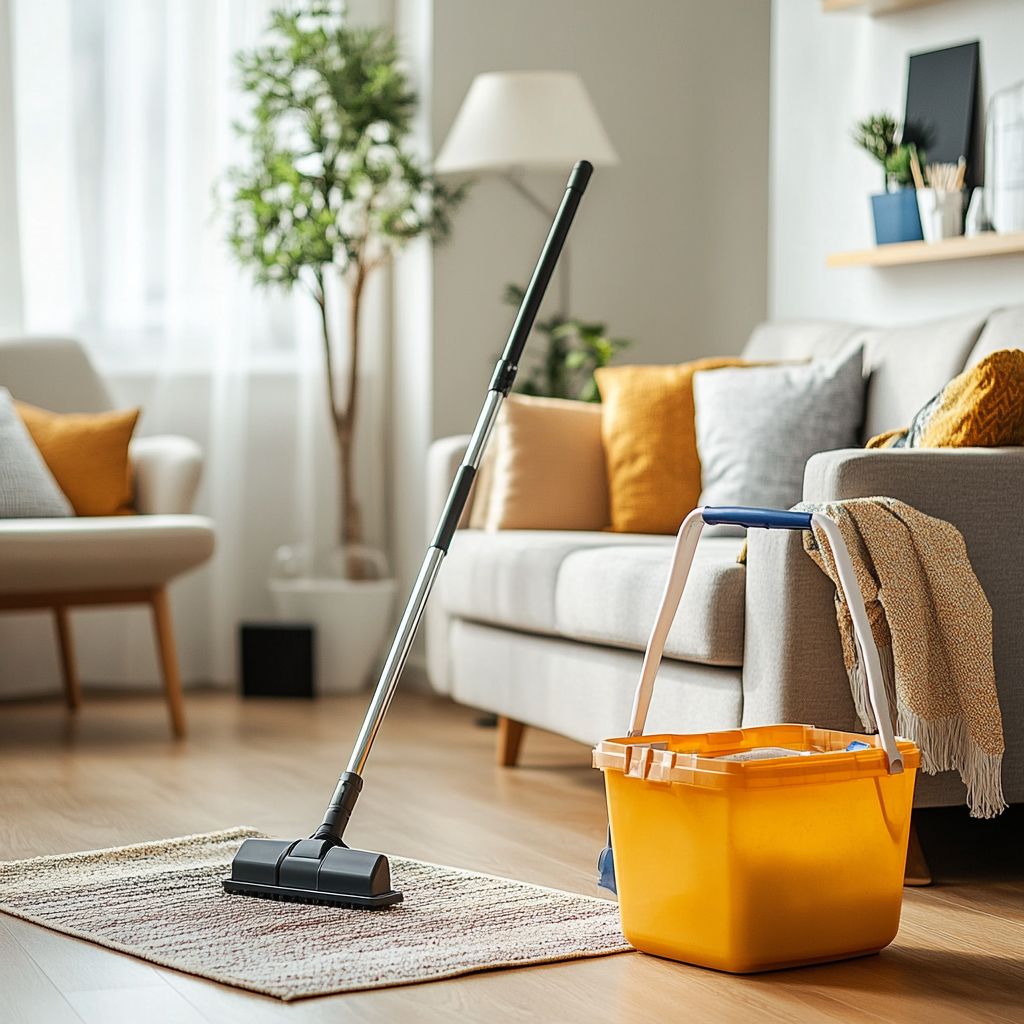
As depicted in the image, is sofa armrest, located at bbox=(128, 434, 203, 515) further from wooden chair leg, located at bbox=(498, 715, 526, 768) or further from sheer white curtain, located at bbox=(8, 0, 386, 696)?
wooden chair leg, located at bbox=(498, 715, 526, 768)

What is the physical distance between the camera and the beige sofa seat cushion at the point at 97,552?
334cm

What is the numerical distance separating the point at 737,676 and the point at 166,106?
2639mm

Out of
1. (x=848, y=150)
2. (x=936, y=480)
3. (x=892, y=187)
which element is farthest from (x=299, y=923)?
(x=848, y=150)

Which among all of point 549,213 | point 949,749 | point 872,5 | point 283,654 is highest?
point 872,5

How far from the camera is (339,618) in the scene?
14.0ft

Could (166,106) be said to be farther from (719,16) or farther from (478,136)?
(719,16)

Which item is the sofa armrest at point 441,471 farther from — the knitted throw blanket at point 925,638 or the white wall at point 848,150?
the knitted throw blanket at point 925,638

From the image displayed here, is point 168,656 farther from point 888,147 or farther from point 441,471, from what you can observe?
point 888,147

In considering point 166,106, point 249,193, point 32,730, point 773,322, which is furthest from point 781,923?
point 166,106

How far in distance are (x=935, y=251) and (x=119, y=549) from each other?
1.73 meters

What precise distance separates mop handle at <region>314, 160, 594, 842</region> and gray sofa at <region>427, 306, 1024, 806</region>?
40 centimetres

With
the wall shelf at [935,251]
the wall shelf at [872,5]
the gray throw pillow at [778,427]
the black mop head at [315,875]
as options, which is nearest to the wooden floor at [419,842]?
the black mop head at [315,875]

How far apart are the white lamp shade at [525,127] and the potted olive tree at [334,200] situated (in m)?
0.22

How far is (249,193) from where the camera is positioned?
13.5 ft
